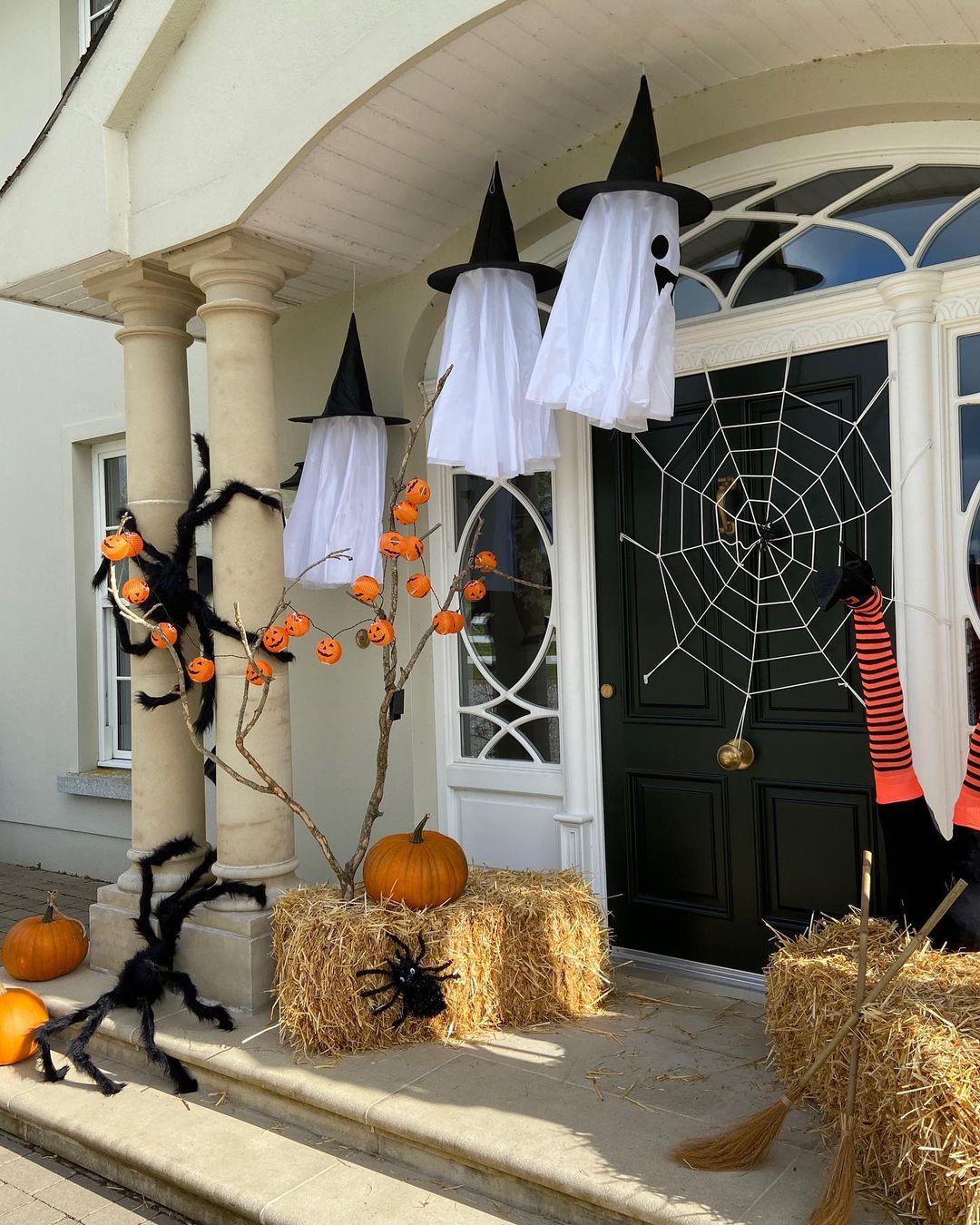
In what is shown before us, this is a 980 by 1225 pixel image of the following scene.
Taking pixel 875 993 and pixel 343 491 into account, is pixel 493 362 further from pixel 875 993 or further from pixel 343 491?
pixel 875 993

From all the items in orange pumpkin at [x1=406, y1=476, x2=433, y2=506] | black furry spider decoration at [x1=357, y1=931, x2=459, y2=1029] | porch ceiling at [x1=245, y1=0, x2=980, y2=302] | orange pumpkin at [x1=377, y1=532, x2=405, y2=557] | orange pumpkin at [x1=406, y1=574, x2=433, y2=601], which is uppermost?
porch ceiling at [x1=245, y1=0, x2=980, y2=302]

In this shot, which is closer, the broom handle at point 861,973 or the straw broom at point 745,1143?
the broom handle at point 861,973

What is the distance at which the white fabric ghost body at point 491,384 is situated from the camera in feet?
12.6

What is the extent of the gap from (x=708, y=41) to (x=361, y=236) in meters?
1.58

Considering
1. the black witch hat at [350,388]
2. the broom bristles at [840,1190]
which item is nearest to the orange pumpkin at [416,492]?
the black witch hat at [350,388]

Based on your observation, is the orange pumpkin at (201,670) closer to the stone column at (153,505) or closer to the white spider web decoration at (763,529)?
the stone column at (153,505)

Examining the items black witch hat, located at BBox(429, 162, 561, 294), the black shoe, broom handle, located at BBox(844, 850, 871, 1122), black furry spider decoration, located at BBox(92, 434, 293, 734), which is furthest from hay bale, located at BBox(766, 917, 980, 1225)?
black witch hat, located at BBox(429, 162, 561, 294)

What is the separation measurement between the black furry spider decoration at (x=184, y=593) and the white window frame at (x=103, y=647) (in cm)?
259

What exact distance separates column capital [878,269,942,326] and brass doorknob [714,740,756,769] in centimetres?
158

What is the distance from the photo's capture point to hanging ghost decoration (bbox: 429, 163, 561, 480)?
3.85 meters

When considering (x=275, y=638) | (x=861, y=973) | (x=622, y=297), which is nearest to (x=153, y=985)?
(x=275, y=638)

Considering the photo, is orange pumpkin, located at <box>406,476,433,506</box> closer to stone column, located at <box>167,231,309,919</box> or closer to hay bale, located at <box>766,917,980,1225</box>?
stone column, located at <box>167,231,309,919</box>

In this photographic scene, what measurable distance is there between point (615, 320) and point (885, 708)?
4.87 ft

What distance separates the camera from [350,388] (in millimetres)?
4543
